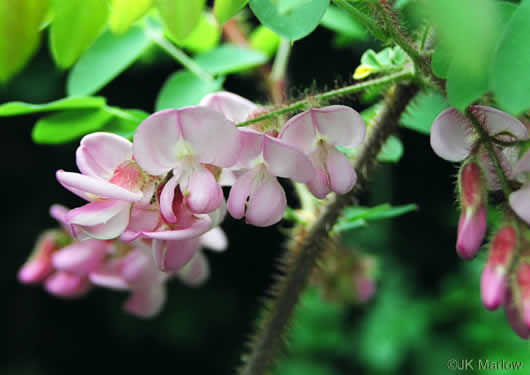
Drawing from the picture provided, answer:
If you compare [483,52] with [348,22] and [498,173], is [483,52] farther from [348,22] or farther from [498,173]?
[348,22]

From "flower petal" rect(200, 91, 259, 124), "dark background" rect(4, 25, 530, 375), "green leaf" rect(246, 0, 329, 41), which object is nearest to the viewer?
"green leaf" rect(246, 0, 329, 41)

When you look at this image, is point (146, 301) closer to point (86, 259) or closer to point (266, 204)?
point (86, 259)

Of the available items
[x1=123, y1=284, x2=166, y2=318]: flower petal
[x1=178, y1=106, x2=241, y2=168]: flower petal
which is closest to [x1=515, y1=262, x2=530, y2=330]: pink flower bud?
[x1=178, y1=106, x2=241, y2=168]: flower petal

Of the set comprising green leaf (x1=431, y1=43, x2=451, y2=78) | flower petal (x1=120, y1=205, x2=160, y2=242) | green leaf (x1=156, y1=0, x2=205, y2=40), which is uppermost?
green leaf (x1=156, y1=0, x2=205, y2=40)

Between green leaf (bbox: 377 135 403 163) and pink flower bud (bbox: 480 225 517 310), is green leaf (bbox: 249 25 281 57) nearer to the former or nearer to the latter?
green leaf (bbox: 377 135 403 163)

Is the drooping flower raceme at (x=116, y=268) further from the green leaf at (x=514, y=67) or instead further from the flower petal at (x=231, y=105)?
the green leaf at (x=514, y=67)

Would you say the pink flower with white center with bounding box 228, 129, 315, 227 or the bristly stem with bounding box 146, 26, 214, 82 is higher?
the pink flower with white center with bounding box 228, 129, 315, 227

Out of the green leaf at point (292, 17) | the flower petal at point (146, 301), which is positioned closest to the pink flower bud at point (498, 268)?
the green leaf at point (292, 17)

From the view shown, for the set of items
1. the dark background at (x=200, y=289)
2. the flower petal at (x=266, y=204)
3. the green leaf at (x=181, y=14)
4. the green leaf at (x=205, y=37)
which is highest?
the green leaf at (x=181, y=14)
